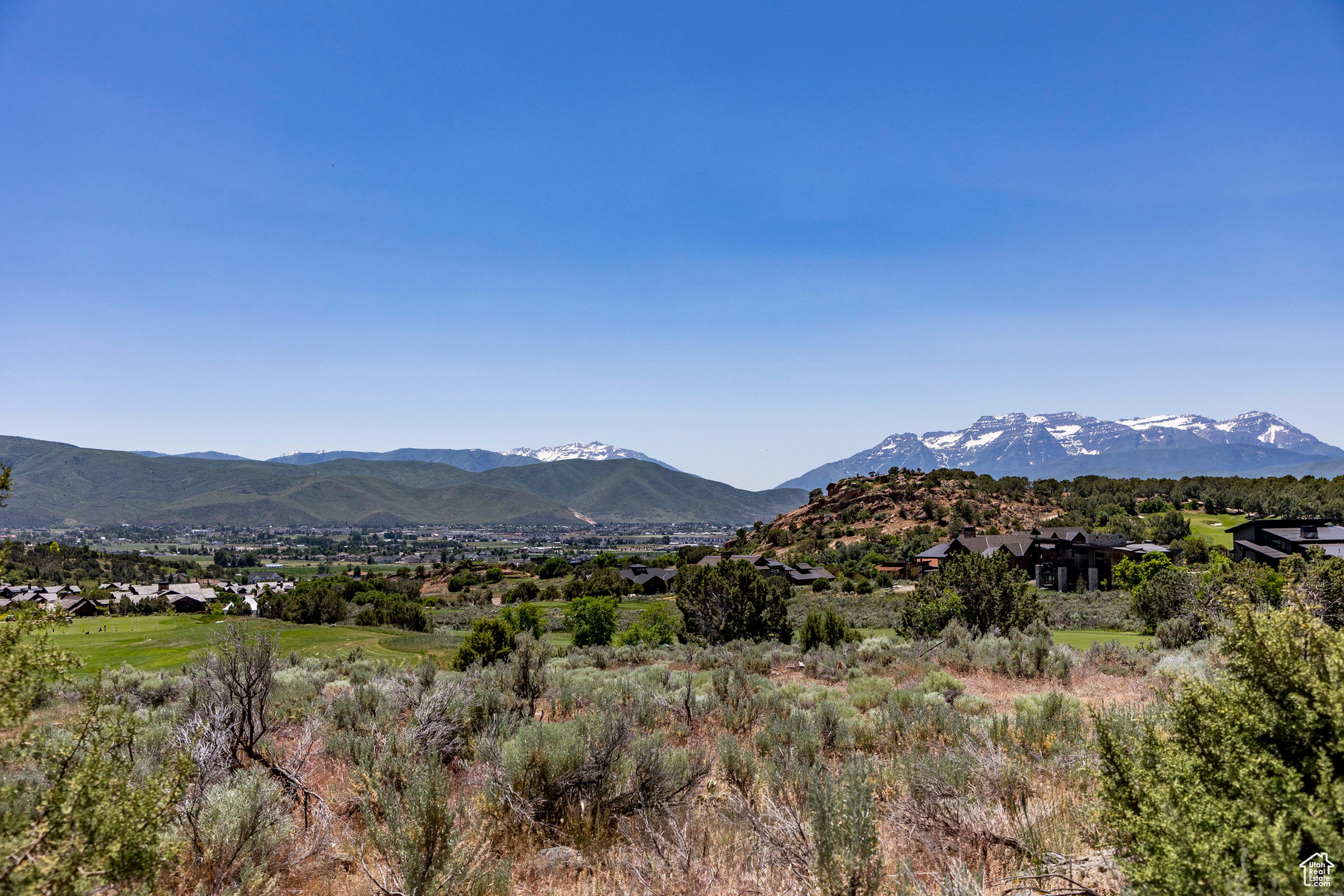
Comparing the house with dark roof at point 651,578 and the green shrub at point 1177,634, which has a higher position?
the green shrub at point 1177,634

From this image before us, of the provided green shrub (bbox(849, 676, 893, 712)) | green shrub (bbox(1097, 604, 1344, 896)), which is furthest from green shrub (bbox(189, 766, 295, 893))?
green shrub (bbox(849, 676, 893, 712))

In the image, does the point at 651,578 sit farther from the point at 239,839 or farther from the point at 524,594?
the point at 239,839

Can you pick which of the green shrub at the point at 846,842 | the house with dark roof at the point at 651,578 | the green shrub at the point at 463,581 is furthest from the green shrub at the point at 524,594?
the green shrub at the point at 846,842

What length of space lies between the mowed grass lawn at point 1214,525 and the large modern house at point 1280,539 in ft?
22.9

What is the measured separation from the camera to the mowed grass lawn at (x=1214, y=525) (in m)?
61.4

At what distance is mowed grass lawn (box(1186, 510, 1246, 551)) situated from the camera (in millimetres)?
61375

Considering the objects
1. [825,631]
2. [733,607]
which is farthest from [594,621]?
[825,631]

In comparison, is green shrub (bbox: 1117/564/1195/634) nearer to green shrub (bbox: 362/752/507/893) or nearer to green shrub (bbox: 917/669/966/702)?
green shrub (bbox: 917/669/966/702)

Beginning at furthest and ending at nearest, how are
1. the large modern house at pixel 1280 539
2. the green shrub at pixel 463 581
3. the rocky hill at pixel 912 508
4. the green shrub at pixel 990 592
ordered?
1. the green shrub at pixel 463 581
2. the rocky hill at pixel 912 508
3. the large modern house at pixel 1280 539
4. the green shrub at pixel 990 592

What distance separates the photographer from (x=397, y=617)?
49.8 meters

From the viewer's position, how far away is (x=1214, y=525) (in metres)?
71.2

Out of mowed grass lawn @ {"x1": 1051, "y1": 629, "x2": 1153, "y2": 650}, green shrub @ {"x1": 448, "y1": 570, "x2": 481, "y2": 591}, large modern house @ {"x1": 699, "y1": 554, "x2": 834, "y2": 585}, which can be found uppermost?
mowed grass lawn @ {"x1": 1051, "y1": 629, "x2": 1153, "y2": 650}

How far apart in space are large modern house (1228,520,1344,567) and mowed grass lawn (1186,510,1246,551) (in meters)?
6.99

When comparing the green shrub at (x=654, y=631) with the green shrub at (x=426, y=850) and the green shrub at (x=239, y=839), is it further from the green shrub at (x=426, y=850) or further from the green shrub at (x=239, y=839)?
the green shrub at (x=426, y=850)
